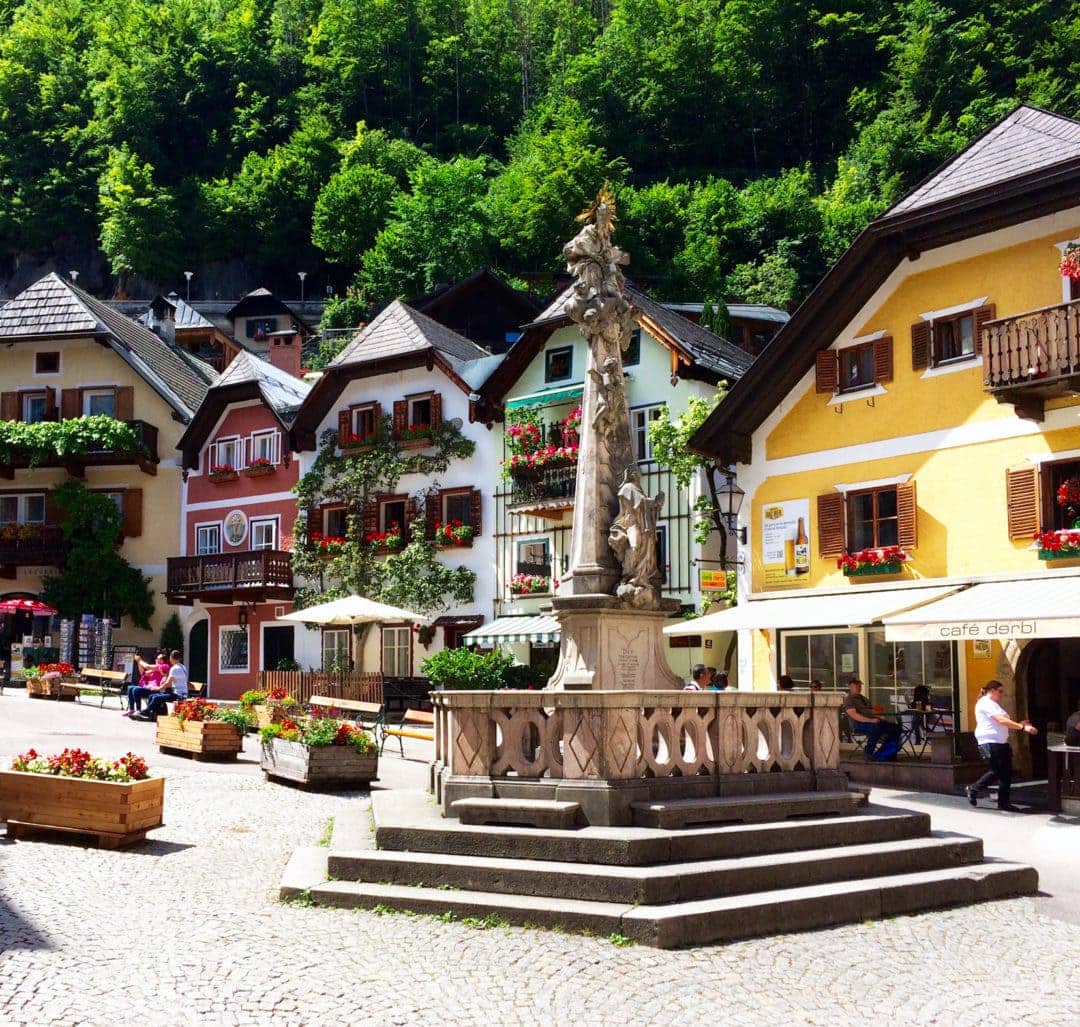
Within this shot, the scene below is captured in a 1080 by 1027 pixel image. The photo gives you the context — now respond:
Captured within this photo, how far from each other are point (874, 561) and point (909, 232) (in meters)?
5.54

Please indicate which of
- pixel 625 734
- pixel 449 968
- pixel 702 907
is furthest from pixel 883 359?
pixel 449 968

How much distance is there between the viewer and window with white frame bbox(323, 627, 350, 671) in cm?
3797

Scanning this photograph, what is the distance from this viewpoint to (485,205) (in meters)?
63.7

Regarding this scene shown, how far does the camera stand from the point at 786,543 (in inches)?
987

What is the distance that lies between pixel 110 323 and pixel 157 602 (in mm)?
9536

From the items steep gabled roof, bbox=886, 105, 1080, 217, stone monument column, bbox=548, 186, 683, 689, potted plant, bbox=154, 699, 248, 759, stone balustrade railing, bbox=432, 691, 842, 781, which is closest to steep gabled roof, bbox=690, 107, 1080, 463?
steep gabled roof, bbox=886, 105, 1080, 217

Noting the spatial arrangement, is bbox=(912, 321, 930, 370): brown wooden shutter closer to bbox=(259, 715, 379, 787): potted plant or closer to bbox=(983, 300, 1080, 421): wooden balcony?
bbox=(983, 300, 1080, 421): wooden balcony

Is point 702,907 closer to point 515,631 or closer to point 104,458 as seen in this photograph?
point 515,631

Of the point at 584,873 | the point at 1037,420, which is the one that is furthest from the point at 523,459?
the point at 584,873

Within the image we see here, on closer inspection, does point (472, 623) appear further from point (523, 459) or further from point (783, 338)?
point (783, 338)

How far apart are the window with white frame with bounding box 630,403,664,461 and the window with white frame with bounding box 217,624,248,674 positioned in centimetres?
1465

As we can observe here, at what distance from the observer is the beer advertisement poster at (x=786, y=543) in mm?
24750

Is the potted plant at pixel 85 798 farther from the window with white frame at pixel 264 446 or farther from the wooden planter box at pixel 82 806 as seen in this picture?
the window with white frame at pixel 264 446

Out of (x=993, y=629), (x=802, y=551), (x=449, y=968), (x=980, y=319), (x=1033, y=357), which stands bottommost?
(x=449, y=968)
